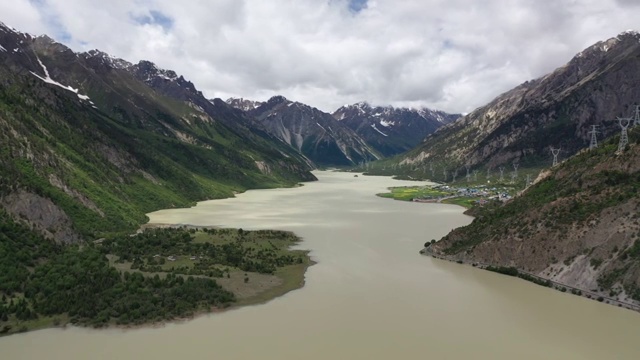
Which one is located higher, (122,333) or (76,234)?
(76,234)

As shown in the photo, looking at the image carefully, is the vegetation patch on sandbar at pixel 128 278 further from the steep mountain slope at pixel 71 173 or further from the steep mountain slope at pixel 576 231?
the steep mountain slope at pixel 576 231

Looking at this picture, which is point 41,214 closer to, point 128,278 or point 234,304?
point 128,278

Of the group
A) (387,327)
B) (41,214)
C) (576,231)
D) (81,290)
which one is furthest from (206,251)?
(576,231)

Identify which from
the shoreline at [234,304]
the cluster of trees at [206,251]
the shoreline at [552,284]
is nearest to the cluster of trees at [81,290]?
the shoreline at [234,304]

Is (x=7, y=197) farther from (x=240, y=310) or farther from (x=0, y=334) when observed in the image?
(x=240, y=310)

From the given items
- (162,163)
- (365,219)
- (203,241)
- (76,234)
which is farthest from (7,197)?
(162,163)

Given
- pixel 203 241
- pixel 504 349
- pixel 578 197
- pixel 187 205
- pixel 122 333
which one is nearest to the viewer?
pixel 504 349

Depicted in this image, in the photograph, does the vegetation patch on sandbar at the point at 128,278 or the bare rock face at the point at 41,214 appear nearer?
the vegetation patch on sandbar at the point at 128,278

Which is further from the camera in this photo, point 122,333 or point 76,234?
point 76,234
